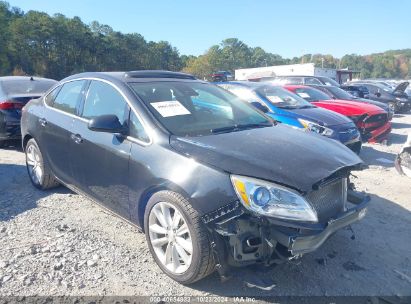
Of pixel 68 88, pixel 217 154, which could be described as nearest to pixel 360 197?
pixel 217 154

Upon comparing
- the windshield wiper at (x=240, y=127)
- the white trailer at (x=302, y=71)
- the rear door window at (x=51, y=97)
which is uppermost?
the white trailer at (x=302, y=71)

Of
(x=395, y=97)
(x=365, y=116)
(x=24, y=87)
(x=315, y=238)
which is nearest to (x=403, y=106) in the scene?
(x=395, y=97)

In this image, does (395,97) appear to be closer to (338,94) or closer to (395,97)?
(395,97)

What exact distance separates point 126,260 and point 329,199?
1.85 meters

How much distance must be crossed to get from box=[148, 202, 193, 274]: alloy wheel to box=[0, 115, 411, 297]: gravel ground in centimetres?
18

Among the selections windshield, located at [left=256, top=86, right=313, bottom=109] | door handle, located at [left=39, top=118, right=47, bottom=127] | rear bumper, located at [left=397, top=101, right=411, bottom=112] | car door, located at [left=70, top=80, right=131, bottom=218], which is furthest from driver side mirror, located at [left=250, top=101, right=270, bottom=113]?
rear bumper, located at [left=397, top=101, right=411, bottom=112]

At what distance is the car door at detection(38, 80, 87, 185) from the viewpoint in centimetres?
413

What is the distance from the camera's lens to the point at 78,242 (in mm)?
3602

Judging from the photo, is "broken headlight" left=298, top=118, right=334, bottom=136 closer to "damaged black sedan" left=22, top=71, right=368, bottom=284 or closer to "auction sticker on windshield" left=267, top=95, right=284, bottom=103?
"auction sticker on windshield" left=267, top=95, right=284, bottom=103

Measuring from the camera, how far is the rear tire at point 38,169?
4.70 metres

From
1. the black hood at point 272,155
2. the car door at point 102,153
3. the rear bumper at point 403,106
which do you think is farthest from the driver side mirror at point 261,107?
the rear bumper at point 403,106

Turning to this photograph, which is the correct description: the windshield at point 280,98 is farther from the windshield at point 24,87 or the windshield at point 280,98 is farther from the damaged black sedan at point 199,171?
the windshield at point 24,87

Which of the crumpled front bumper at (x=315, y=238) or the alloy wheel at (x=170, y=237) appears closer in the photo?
the crumpled front bumper at (x=315, y=238)

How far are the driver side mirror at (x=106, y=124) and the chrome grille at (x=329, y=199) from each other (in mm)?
1746
